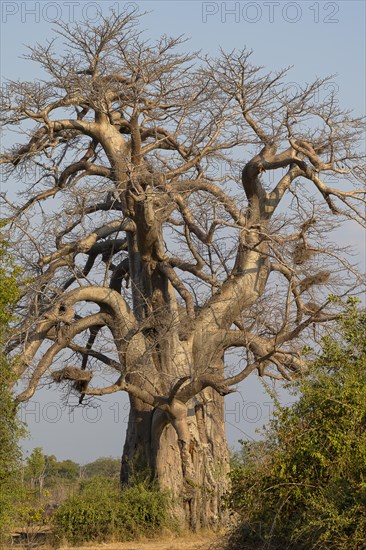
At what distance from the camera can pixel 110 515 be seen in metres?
13.5

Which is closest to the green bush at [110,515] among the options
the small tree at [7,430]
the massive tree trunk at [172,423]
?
the massive tree trunk at [172,423]

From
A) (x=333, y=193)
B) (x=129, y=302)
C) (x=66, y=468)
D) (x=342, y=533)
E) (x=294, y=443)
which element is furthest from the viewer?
(x=66, y=468)

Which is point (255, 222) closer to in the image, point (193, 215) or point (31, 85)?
point (193, 215)

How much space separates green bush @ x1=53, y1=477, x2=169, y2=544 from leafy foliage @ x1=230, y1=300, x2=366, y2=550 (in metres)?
3.47

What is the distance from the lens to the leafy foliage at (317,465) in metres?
8.99

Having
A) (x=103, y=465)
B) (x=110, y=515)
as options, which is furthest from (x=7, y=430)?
(x=103, y=465)

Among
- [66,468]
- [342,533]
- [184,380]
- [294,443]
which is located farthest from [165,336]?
[66,468]

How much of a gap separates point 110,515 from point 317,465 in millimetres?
4746

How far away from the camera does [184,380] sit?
13.4 meters

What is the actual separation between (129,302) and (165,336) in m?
1.33

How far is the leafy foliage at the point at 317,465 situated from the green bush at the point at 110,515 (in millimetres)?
3468

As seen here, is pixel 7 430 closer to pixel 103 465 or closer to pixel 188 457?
pixel 188 457

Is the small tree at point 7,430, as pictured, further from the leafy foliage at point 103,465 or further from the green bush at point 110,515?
the leafy foliage at point 103,465

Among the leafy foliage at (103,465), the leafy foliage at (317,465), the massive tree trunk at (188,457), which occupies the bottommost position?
the leafy foliage at (317,465)
